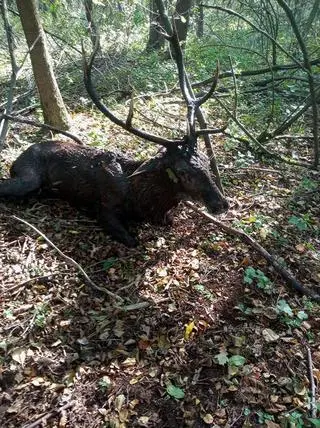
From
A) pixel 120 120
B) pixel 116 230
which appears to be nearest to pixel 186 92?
pixel 120 120

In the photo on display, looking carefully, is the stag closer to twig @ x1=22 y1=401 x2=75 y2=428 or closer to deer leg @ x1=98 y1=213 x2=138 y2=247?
deer leg @ x1=98 y1=213 x2=138 y2=247

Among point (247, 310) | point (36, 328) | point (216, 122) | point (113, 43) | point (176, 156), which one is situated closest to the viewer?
point (36, 328)

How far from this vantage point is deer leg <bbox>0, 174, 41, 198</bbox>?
4.83m

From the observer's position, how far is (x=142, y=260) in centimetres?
453

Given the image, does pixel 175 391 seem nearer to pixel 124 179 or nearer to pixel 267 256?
pixel 267 256

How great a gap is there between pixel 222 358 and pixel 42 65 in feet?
17.3

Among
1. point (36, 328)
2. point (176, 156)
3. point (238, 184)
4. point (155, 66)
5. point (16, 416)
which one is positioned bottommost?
point (16, 416)

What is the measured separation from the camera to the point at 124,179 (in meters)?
4.79

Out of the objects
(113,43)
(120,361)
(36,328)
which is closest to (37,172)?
(36,328)

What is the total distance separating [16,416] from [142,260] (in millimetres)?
2043

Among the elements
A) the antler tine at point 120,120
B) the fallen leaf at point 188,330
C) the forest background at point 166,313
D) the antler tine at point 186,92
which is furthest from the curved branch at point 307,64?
the fallen leaf at point 188,330

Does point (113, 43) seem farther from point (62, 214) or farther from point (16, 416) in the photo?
point (16, 416)

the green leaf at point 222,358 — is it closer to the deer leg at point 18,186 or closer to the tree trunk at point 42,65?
the deer leg at point 18,186

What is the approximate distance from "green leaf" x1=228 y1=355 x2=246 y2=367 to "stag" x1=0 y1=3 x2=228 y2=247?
1483 millimetres
